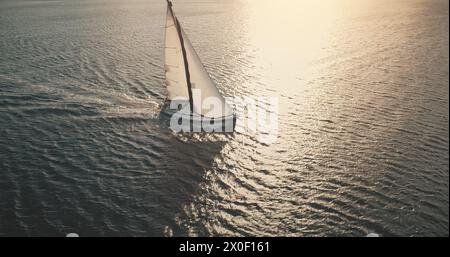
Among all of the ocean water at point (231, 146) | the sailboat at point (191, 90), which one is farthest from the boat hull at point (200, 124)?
the ocean water at point (231, 146)

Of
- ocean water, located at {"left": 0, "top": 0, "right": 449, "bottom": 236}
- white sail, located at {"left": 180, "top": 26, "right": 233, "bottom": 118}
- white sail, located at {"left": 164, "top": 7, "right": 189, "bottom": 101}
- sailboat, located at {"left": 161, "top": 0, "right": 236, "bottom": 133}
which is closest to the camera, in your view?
ocean water, located at {"left": 0, "top": 0, "right": 449, "bottom": 236}

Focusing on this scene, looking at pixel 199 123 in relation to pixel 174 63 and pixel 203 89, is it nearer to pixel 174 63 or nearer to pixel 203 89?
pixel 203 89

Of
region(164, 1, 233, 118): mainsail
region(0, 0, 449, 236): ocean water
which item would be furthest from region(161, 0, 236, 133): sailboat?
region(0, 0, 449, 236): ocean water

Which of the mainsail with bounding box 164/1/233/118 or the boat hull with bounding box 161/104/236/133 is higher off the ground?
the mainsail with bounding box 164/1/233/118

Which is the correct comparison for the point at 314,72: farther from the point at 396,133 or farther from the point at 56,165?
the point at 56,165

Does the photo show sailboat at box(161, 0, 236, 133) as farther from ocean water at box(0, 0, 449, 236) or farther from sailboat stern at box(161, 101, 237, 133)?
ocean water at box(0, 0, 449, 236)

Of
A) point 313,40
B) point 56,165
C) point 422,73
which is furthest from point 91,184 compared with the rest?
point 313,40

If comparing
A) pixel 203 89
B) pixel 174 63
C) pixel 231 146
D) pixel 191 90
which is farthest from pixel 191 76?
pixel 231 146
